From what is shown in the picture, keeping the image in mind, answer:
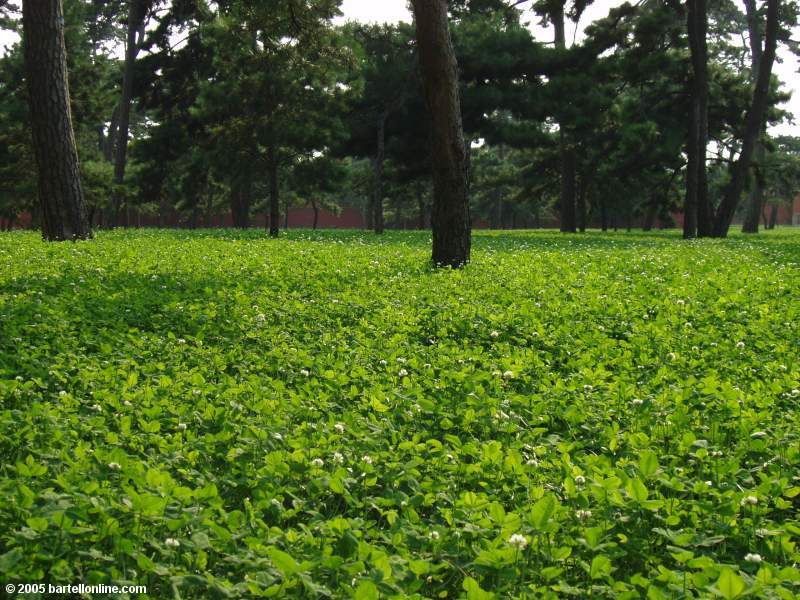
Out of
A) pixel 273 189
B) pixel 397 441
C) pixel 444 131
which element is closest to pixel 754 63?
pixel 273 189

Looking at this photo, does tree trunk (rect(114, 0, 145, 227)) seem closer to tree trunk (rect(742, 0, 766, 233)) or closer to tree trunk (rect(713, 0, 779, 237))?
tree trunk (rect(713, 0, 779, 237))

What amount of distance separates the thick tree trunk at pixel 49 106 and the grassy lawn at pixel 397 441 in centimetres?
656

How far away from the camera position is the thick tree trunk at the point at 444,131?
10695 millimetres

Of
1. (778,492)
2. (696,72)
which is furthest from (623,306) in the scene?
(696,72)

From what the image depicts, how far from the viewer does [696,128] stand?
23656 mm

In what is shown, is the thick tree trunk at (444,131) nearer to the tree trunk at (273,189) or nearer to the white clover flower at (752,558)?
the white clover flower at (752,558)

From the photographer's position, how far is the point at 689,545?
2768 millimetres

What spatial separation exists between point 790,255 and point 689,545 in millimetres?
12723

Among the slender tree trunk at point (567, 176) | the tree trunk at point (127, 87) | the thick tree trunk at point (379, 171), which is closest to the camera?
the thick tree trunk at point (379, 171)

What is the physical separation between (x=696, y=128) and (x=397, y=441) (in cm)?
2337

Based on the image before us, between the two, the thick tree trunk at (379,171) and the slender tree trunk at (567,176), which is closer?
the thick tree trunk at (379,171)

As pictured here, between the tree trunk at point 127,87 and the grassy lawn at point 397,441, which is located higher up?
the tree trunk at point 127,87

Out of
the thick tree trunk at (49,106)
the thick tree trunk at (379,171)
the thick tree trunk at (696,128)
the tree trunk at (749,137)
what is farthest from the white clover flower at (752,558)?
the thick tree trunk at (379,171)

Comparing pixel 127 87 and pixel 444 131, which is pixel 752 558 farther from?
pixel 127 87
